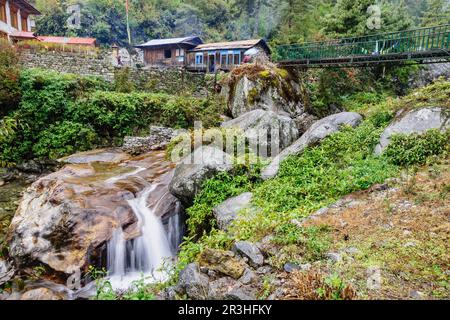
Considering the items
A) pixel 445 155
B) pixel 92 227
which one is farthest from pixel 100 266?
pixel 445 155

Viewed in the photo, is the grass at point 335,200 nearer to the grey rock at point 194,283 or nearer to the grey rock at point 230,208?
the grey rock at point 230,208

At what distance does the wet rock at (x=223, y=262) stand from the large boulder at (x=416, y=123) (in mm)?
6680

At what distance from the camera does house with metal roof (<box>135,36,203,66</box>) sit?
111 ft

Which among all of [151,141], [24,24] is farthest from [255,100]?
[24,24]

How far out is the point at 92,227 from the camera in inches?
348

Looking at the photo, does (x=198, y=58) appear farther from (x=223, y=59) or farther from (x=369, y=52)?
(x=369, y=52)

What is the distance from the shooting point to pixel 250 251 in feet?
19.1

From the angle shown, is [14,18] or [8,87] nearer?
[8,87]

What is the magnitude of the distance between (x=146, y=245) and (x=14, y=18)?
2699 cm

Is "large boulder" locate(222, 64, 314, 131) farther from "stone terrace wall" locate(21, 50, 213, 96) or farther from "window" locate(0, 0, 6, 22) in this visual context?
"window" locate(0, 0, 6, 22)

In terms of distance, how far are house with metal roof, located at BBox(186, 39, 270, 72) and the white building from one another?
554 inches

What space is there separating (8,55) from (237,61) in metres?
17.1

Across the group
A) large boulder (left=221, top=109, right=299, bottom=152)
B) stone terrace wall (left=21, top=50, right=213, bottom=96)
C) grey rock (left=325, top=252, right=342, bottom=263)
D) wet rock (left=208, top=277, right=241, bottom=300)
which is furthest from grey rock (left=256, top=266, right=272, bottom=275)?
stone terrace wall (left=21, top=50, right=213, bottom=96)

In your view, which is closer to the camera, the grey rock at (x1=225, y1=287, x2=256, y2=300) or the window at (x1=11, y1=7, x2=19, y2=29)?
the grey rock at (x1=225, y1=287, x2=256, y2=300)
